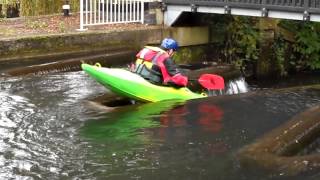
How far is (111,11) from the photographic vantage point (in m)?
15.1

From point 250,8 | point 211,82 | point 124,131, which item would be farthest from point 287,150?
point 250,8

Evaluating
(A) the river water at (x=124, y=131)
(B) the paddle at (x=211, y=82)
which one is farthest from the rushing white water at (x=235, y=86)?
(B) the paddle at (x=211, y=82)

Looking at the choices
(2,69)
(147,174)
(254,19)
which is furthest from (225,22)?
(147,174)

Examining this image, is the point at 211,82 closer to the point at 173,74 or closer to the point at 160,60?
the point at 173,74

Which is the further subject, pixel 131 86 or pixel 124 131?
pixel 131 86

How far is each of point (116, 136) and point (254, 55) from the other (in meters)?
8.88

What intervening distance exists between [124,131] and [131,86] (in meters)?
1.44

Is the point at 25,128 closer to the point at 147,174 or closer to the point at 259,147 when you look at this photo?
the point at 147,174

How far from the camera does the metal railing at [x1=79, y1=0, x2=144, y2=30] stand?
586 inches

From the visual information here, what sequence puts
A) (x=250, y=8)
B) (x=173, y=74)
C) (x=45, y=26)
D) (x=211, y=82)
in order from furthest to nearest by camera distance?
(x=45, y=26) < (x=250, y=8) < (x=211, y=82) < (x=173, y=74)

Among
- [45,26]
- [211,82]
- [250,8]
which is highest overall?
[250,8]

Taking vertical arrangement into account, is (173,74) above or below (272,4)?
A: below

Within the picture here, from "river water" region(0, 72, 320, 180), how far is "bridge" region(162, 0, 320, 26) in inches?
77.8

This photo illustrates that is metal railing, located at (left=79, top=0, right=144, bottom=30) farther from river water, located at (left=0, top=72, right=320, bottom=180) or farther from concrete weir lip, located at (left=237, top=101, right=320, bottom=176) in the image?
concrete weir lip, located at (left=237, top=101, right=320, bottom=176)
